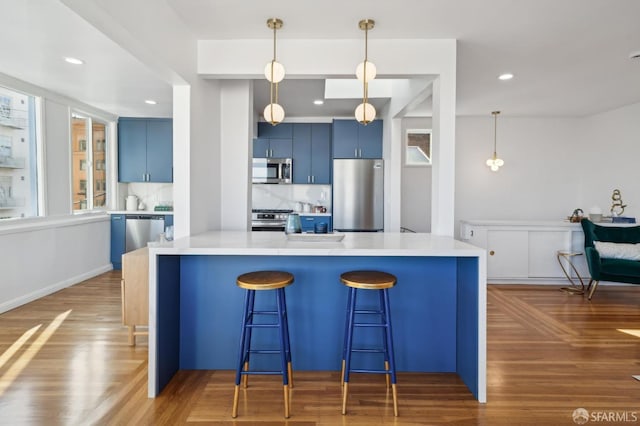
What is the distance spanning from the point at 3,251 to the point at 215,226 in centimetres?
224

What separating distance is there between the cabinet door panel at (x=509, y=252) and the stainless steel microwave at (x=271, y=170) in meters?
3.23

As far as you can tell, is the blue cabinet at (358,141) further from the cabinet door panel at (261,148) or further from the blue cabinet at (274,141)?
the cabinet door panel at (261,148)

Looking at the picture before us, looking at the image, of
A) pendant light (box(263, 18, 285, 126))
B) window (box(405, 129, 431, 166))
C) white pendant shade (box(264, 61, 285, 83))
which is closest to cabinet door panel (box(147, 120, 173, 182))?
pendant light (box(263, 18, 285, 126))

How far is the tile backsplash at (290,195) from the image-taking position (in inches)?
241

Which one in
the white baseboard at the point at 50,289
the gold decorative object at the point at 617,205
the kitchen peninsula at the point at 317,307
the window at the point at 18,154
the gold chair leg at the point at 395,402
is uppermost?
the window at the point at 18,154

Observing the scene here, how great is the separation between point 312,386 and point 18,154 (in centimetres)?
413

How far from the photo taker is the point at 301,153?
19.2ft

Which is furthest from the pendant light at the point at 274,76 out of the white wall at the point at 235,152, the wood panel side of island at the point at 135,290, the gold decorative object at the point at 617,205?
the gold decorative object at the point at 617,205

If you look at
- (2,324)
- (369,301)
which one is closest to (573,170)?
(369,301)

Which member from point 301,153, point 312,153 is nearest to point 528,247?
point 312,153

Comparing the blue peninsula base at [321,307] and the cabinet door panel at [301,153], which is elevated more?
the cabinet door panel at [301,153]

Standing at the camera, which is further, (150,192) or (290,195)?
(290,195)

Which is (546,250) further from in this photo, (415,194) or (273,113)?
(273,113)

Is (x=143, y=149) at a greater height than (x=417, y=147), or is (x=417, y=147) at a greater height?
(x=417, y=147)
